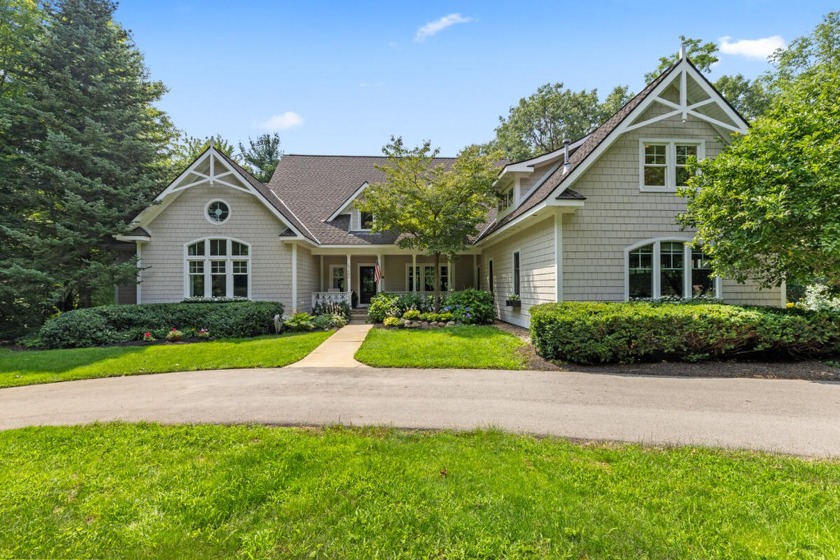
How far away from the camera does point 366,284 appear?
18.8 metres

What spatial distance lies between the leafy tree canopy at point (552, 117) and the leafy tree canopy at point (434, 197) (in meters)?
20.6

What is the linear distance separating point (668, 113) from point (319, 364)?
1171 cm

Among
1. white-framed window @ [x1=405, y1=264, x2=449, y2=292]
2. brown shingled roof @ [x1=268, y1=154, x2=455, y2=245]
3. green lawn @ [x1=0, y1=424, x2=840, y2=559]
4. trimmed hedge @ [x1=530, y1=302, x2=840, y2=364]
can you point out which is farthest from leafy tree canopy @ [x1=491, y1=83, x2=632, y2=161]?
green lawn @ [x1=0, y1=424, x2=840, y2=559]

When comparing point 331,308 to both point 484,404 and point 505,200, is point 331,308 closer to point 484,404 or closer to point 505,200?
point 505,200

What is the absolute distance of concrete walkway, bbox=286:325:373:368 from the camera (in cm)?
796

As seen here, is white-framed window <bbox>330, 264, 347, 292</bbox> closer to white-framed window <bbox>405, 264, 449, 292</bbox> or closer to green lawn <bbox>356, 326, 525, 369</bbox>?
white-framed window <bbox>405, 264, 449, 292</bbox>

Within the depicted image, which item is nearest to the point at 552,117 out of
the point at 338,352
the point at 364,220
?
the point at 364,220

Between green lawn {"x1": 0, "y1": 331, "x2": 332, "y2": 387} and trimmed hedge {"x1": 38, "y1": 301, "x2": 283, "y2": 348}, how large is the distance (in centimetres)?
91

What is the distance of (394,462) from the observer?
137 inches

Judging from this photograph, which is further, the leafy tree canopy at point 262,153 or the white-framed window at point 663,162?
the leafy tree canopy at point 262,153

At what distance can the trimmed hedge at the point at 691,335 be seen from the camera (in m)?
7.37

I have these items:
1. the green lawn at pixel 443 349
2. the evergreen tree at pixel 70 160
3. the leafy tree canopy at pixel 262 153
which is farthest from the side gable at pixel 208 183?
the leafy tree canopy at pixel 262 153

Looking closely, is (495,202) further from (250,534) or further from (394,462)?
(250,534)

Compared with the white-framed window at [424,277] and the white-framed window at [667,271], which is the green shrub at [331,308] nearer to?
the white-framed window at [424,277]
